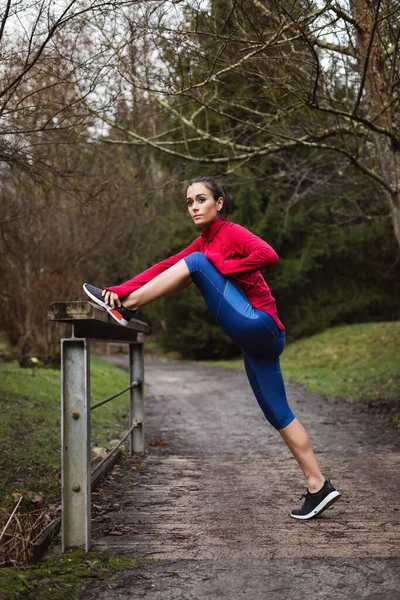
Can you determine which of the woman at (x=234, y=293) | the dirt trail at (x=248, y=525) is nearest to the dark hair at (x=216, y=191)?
the woman at (x=234, y=293)

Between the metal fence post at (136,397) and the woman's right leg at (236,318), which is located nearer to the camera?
the woman's right leg at (236,318)

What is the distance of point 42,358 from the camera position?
52.6ft

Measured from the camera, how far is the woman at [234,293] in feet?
11.8

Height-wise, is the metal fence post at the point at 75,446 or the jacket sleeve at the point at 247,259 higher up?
the jacket sleeve at the point at 247,259

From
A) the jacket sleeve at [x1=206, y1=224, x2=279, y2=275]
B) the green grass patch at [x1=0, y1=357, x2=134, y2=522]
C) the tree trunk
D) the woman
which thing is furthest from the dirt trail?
the tree trunk

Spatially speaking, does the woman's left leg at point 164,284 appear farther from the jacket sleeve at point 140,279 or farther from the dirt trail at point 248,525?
the dirt trail at point 248,525

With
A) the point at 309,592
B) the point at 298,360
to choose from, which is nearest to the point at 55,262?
the point at 298,360

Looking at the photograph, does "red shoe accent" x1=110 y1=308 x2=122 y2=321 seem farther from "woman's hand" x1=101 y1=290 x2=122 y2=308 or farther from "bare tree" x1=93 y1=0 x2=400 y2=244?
"bare tree" x1=93 y1=0 x2=400 y2=244

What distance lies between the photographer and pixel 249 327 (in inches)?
144

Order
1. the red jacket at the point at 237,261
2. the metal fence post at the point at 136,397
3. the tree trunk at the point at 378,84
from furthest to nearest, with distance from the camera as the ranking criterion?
1. the metal fence post at the point at 136,397
2. the tree trunk at the point at 378,84
3. the red jacket at the point at 237,261

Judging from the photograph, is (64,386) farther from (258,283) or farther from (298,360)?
(298,360)

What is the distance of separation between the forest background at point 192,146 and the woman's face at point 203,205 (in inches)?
54.3

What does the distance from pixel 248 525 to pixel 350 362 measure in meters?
14.0

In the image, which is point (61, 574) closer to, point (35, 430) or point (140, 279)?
point (140, 279)
